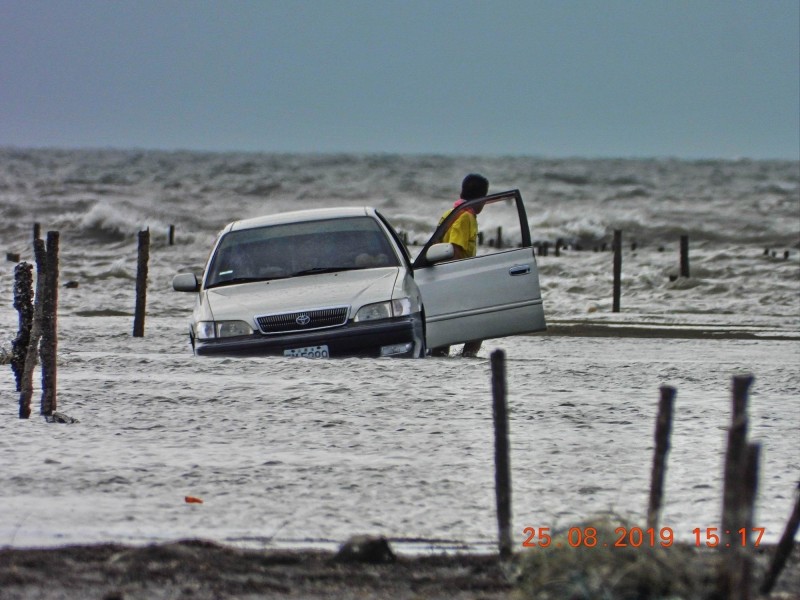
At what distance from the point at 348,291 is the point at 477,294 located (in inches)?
43.8

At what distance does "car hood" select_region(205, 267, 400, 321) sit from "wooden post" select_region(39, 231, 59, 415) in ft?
7.07

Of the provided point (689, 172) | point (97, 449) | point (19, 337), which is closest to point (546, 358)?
point (19, 337)

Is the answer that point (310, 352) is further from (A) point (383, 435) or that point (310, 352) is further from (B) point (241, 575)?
(B) point (241, 575)

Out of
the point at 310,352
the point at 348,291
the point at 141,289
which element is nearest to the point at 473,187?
the point at 348,291

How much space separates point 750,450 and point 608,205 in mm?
57094

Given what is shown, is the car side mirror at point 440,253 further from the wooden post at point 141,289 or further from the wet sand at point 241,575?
the wet sand at point 241,575

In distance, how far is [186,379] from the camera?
901cm

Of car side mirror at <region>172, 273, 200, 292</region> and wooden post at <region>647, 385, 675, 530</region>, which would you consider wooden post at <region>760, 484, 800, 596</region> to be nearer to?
→ wooden post at <region>647, 385, 675, 530</region>

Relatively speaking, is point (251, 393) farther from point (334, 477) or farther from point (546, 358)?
point (546, 358)

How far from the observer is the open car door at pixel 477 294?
10359 mm

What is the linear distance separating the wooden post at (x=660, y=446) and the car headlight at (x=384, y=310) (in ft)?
18.3

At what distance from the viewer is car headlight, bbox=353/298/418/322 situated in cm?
978

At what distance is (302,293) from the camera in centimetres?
999

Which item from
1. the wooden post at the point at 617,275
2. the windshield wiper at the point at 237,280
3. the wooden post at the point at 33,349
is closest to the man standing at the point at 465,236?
the windshield wiper at the point at 237,280
